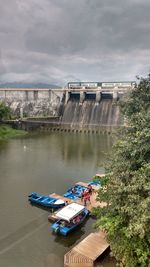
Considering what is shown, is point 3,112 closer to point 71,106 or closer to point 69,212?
point 71,106

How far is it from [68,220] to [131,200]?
25.9 feet

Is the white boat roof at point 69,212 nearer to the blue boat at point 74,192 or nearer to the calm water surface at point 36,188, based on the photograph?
the calm water surface at point 36,188

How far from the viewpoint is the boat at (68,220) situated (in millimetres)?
18062

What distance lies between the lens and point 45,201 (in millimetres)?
22516

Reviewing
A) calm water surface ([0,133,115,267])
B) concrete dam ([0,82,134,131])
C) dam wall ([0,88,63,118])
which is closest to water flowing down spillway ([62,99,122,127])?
concrete dam ([0,82,134,131])

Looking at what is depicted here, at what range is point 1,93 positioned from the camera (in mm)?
95312

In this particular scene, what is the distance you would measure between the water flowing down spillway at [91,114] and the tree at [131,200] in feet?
206

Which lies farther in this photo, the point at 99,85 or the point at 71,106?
the point at 71,106

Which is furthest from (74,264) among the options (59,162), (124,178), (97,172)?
(59,162)

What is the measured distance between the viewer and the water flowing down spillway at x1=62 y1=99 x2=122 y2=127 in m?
77.9

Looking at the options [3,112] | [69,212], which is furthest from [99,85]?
[69,212]

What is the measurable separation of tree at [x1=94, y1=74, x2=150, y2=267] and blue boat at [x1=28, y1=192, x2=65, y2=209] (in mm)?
7374

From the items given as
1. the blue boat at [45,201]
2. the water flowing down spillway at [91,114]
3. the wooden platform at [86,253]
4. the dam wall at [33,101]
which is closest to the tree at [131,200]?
the wooden platform at [86,253]

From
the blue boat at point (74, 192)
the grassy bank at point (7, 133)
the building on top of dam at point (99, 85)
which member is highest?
the building on top of dam at point (99, 85)
